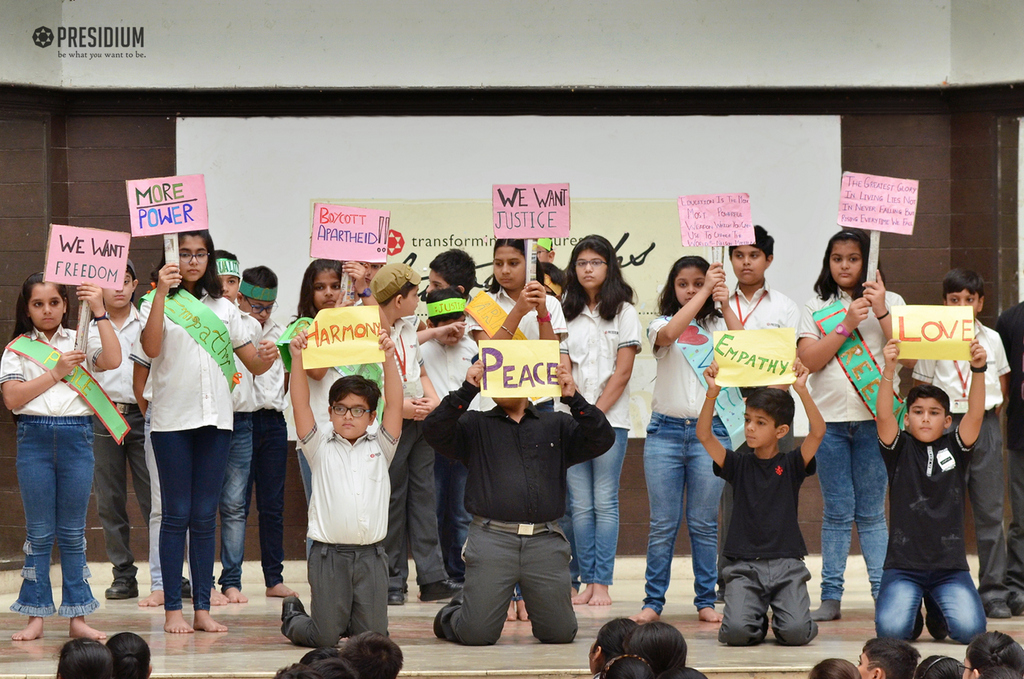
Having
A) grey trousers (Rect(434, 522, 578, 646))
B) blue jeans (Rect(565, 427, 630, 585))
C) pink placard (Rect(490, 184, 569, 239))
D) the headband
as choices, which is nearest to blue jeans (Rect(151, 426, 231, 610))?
grey trousers (Rect(434, 522, 578, 646))

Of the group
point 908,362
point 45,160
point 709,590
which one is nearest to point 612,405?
point 709,590

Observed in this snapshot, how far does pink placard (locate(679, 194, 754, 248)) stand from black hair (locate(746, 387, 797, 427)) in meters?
0.77

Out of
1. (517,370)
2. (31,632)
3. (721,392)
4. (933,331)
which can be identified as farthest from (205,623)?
(933,331)

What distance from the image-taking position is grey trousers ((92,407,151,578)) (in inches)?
262

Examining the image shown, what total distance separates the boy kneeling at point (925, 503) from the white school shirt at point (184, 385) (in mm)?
2908

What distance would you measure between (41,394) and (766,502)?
125 inches

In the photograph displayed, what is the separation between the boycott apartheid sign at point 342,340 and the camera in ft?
17.0

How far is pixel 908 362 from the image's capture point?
234 inches

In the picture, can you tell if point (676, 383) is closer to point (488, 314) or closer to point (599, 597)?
point (488, 314)

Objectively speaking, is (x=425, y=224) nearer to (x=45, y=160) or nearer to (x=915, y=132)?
(x=45, y=160)

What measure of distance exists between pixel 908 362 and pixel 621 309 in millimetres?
1417

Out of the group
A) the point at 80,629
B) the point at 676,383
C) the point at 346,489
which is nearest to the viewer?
the point at 346,489

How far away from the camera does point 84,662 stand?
11.2ft

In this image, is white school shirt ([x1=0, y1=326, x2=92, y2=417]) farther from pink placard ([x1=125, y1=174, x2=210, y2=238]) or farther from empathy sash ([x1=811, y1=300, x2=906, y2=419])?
empathy sash ([x1=811, y1=300, x2=906, y2=419])
